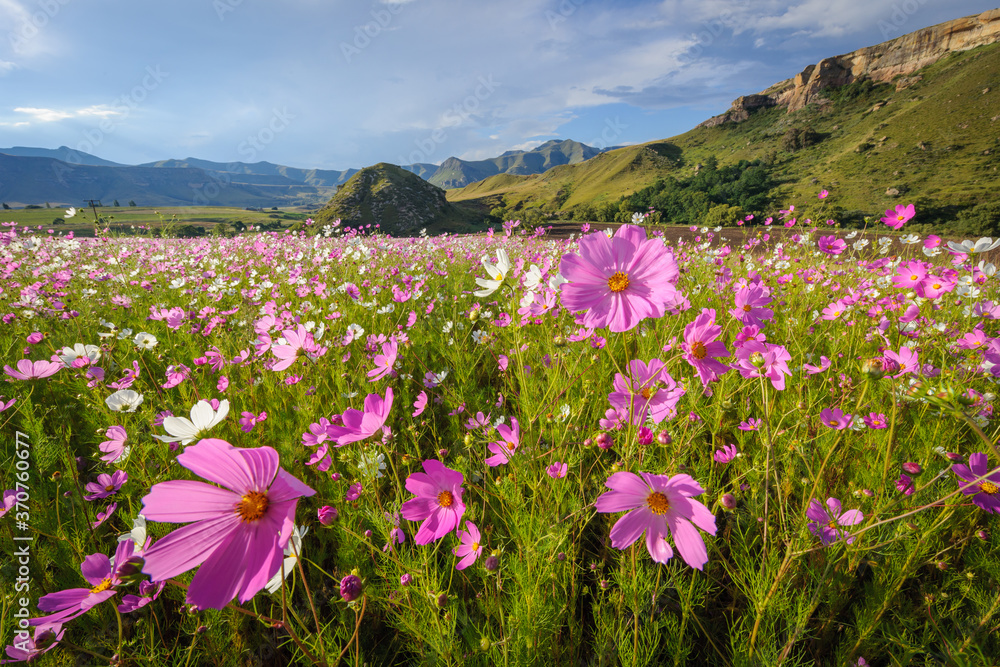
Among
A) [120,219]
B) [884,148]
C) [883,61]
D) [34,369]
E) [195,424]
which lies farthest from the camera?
[883,61]

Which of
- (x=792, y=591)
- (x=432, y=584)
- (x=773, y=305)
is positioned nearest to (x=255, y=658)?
(x=432, y=584)

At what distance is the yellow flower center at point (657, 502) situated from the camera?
778 millimetres

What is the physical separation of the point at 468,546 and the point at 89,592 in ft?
2.57

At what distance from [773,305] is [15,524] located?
390 centimetres

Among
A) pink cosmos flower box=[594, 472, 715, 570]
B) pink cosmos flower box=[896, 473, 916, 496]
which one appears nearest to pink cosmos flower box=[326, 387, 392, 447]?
pink cosmos flower box=[594, 472, 715, 570]

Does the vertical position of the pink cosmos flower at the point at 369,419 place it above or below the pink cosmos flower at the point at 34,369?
above

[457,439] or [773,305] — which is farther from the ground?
[773,305]

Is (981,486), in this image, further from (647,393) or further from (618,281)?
(618,281)

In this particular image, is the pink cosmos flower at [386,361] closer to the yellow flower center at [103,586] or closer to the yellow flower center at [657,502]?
the yellow flower center at [103,586]

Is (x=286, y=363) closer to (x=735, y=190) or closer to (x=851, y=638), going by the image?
(x=851, y=638)

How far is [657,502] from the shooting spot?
2.56 feet

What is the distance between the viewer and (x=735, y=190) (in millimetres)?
37594

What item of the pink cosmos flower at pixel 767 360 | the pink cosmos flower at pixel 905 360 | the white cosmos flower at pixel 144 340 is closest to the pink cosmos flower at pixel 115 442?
the white cosmos flower at pixel 144 340

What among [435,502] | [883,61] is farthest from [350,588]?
[883,61]
